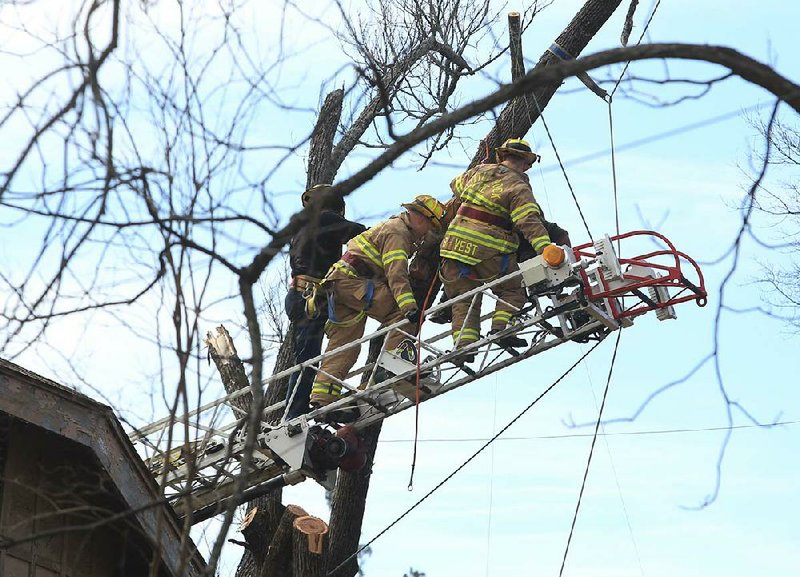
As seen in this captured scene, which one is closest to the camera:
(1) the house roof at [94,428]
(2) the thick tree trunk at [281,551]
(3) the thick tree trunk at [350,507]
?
(1) the house roof at [94,428]

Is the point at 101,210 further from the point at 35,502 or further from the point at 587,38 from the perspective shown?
the point at 587,38

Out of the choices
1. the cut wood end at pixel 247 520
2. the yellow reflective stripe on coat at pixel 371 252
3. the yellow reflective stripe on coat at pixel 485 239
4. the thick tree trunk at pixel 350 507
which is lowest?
the cut wood end at pixel 247 520

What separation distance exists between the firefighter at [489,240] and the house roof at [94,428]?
2656mm

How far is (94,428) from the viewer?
274 inches

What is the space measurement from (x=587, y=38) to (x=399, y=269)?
3.50 meters

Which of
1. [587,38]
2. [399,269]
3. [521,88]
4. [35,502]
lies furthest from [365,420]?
[521,88]

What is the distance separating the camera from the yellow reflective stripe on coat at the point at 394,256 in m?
9.29

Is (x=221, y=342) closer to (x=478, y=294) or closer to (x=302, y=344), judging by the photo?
(x=302, y=344)

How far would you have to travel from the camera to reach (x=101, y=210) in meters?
4.47

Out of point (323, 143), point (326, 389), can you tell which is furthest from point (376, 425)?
point (323, 143)

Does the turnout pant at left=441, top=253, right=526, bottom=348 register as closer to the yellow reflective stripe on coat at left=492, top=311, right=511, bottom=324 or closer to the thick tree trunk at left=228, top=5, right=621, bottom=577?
the yellow reflective stripe on coat at left=492, top=311, right=511, bottom=324

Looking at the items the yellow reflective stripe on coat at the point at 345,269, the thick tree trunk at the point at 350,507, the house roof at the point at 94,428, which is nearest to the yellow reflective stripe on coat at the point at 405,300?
the yellow reflective stripe on coat at the point at 345,269

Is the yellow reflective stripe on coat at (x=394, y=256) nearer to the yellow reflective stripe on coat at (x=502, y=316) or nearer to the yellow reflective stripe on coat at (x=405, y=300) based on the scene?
the yellow reflective stripe on coat at (x=405, y=300)

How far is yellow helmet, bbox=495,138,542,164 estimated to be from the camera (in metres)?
9.37
